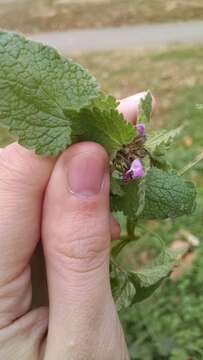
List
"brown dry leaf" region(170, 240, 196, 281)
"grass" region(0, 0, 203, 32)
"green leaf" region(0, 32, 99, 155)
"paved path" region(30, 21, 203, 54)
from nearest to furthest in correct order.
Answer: "green leaf" region(0, 32, 99, 155) → "brown dry leaf" region(170, 240, 196, 281) → "paved path" region(30, 21, 203, 54) → "grass" region(0, 0, 203, 32)

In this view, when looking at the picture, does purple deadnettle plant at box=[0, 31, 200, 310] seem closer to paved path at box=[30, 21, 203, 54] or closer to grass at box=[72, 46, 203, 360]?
grass at box=[72, 46, 203, 360]

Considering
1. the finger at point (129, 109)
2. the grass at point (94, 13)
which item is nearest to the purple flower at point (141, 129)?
the finger at point (129, 109)

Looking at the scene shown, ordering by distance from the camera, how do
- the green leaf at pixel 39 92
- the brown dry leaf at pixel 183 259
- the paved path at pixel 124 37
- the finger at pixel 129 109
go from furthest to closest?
the paved path at pixel 124 37
the brown dry leaf at pixel 183 259
the finger at pixel 129 109
the green leaf at pixel 39 92

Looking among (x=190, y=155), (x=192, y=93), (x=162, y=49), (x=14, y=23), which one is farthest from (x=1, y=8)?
(x=190, y=155)

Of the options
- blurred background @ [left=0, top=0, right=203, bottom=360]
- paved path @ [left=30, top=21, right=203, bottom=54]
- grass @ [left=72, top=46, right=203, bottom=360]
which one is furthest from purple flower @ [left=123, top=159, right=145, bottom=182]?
paved path @ [left=30, top=21, right=203, bottom=54]

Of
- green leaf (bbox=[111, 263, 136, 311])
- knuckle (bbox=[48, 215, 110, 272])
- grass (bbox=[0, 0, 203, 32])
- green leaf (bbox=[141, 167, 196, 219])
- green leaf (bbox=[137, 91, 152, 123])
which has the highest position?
grass (bbox=[0, 0, 203, 32])

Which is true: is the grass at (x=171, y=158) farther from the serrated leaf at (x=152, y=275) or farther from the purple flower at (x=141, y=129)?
the purple flower at (x=141, y=129)
